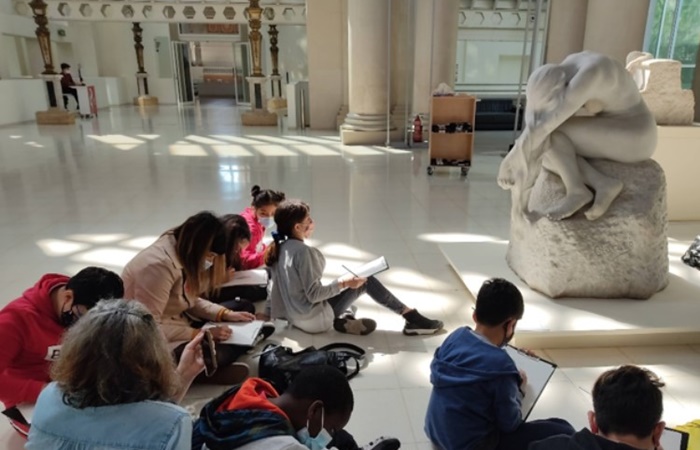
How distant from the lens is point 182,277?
2.77 meters

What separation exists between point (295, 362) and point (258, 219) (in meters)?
1.74

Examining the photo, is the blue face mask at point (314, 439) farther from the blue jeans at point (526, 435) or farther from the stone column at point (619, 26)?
the stone column at point (619, 26)

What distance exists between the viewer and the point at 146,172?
28.7 ft

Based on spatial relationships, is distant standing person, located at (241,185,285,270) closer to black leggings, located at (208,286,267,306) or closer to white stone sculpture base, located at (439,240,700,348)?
black leggings, located at (208,286,267,306)

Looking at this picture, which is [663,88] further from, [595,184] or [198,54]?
[198,54]

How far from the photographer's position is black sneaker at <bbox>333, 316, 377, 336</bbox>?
339cm

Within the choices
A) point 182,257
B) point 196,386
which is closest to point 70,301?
point 182,257

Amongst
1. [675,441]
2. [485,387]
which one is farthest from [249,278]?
[675,441]

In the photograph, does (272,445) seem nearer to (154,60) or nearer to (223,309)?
(223,309)

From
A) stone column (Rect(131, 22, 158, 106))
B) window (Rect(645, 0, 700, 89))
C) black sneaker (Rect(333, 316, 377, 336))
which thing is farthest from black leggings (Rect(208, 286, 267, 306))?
stone column (Rect(131, 22, 158, 106))

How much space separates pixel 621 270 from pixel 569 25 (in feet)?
28.2

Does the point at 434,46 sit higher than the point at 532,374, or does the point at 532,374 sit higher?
the point at 434,46

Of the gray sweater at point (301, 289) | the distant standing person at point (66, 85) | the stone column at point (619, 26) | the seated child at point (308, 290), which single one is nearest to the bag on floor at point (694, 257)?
the seated child at point (308, 290)

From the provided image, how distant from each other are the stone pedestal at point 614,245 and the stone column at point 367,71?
8371mm
